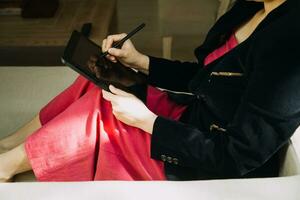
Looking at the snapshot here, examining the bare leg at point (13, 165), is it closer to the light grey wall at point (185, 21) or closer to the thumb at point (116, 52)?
the thumb at point (116, 52)

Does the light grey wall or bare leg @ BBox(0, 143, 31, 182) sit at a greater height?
the light grey wall

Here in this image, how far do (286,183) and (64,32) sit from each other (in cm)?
142

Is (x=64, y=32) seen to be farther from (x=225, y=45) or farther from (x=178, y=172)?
(x=178, y=172)

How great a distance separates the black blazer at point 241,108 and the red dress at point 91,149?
0.06 metres

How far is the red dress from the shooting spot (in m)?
0.93

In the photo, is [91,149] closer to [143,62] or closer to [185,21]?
[143,62]

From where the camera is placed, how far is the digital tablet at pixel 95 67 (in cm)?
95

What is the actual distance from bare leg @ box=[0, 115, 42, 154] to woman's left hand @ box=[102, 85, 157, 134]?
0.99 ft

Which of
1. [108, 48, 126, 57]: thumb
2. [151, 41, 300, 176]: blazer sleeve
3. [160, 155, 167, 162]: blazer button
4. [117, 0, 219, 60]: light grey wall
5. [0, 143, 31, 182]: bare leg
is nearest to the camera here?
[151, 41, 300, 176]: blazer sleeve

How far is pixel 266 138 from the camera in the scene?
76cm

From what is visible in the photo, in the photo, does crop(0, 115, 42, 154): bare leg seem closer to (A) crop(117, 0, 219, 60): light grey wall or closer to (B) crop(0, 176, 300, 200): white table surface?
(B) crop(0, 176, 300, 200): white table surface

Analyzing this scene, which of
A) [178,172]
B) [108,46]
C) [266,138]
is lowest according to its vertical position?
[178,172]

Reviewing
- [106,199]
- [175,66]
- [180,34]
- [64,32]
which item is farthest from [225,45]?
[64,32]

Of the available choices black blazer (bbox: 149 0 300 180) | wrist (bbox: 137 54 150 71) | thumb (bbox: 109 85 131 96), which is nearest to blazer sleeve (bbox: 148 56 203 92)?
wrist (bbox: 137 54 150 71)
